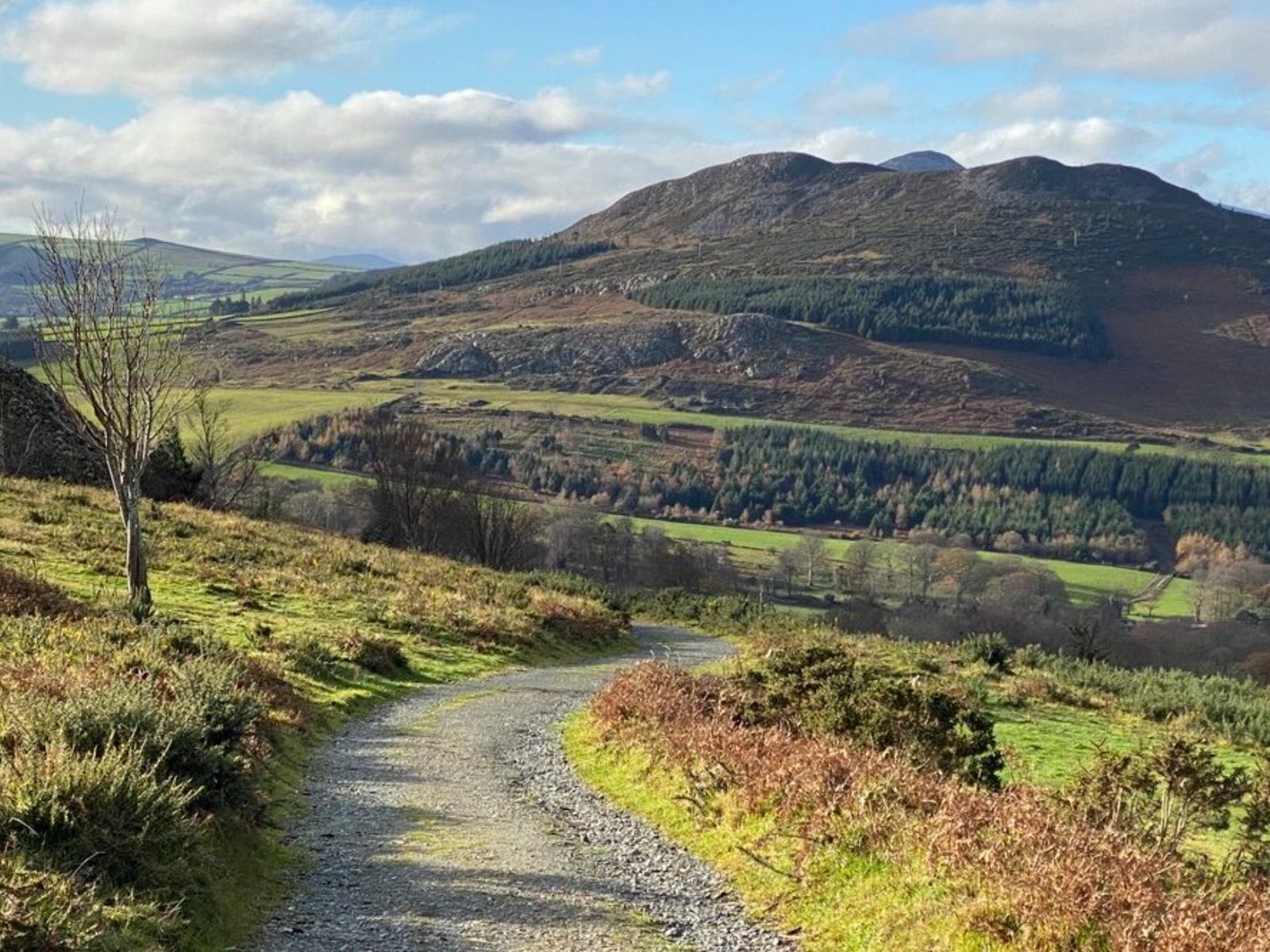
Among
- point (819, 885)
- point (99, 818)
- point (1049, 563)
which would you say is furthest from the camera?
point (1049, 563)

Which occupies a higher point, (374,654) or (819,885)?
(819,885)

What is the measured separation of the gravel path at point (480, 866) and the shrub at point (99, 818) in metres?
1.06

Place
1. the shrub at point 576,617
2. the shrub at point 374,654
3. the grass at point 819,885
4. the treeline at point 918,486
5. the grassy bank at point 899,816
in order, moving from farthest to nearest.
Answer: the treeline at point 918,486
the shrub at point 576,617
the shrub at point 374,654
the grass at point 819,885
the grassy bank at point 899,816

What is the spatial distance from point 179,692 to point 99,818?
429 cm

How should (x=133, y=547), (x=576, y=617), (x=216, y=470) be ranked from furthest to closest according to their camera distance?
(x=216, y=470), (x=576, y=617), (x=133, y=547)

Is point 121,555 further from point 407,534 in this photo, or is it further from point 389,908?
point 407,534

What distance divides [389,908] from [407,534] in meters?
56.4

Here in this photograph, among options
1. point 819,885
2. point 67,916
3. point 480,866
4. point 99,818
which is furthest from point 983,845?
point 99,818

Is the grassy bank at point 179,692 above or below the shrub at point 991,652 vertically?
above

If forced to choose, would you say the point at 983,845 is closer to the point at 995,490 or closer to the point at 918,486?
the point at 995,490

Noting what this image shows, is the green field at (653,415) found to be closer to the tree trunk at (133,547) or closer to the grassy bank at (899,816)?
the tree trunk at (133,547)

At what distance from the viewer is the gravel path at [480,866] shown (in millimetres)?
8523

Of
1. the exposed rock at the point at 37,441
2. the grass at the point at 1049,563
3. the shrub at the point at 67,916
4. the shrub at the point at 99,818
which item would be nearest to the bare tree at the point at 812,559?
the grass at the point at 1049,563

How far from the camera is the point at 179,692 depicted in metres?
11.9
